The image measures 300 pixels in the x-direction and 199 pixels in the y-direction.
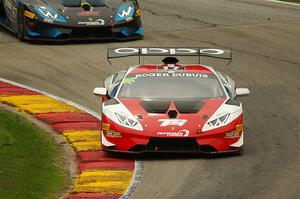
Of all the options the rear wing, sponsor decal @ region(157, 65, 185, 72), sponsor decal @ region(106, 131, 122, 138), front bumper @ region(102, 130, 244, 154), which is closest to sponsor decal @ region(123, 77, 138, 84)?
sponsor decal @ region(157, 65, 185, 72)

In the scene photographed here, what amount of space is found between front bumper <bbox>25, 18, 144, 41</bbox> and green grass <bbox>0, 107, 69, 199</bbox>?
253 inches

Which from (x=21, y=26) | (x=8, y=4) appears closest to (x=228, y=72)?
(x=21, y=26)

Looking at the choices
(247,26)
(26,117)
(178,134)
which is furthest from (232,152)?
(247,26)

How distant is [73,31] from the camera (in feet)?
84.1

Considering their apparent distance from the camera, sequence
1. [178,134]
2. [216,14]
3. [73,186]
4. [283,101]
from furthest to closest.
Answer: [216,14], [283,101], [178,134], [73,186]

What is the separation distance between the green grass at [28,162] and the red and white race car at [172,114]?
99 centimetres

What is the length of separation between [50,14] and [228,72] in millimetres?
4626

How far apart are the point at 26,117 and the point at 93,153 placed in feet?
8.85

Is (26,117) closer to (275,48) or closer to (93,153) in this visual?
(93,153)

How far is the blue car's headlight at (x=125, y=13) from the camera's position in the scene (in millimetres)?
25755

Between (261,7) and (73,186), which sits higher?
(73,186)

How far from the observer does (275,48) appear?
25875mm

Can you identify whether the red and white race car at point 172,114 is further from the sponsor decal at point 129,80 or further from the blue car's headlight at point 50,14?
the blue car's headlight at point 50,14

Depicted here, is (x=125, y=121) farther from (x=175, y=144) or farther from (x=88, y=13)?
(x=88, y=13)
